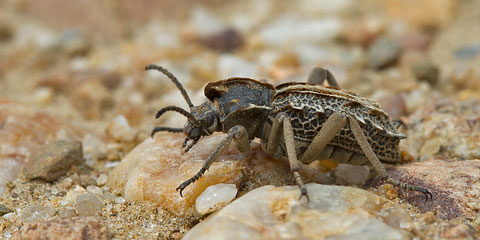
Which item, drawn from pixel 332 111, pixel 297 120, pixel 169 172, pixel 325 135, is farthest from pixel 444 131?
pixel 169 172

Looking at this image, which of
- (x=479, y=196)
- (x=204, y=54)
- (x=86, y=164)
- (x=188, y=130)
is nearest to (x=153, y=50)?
(x=204, y=54)

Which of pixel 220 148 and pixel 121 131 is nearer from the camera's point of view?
pixel 220 148

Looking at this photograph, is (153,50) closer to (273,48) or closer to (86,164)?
(273,48)

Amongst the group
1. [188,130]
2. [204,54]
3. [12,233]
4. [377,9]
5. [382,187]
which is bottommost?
[12,233]

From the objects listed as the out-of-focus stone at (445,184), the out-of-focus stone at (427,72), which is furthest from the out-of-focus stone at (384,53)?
the out-of-focus stone at (445,184)

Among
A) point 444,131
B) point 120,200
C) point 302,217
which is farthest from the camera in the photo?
point 444,131

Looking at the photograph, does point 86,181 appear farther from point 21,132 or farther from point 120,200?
point 21,132

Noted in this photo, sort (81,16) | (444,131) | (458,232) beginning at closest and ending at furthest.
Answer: (458,232), (444,131), (81,16)
